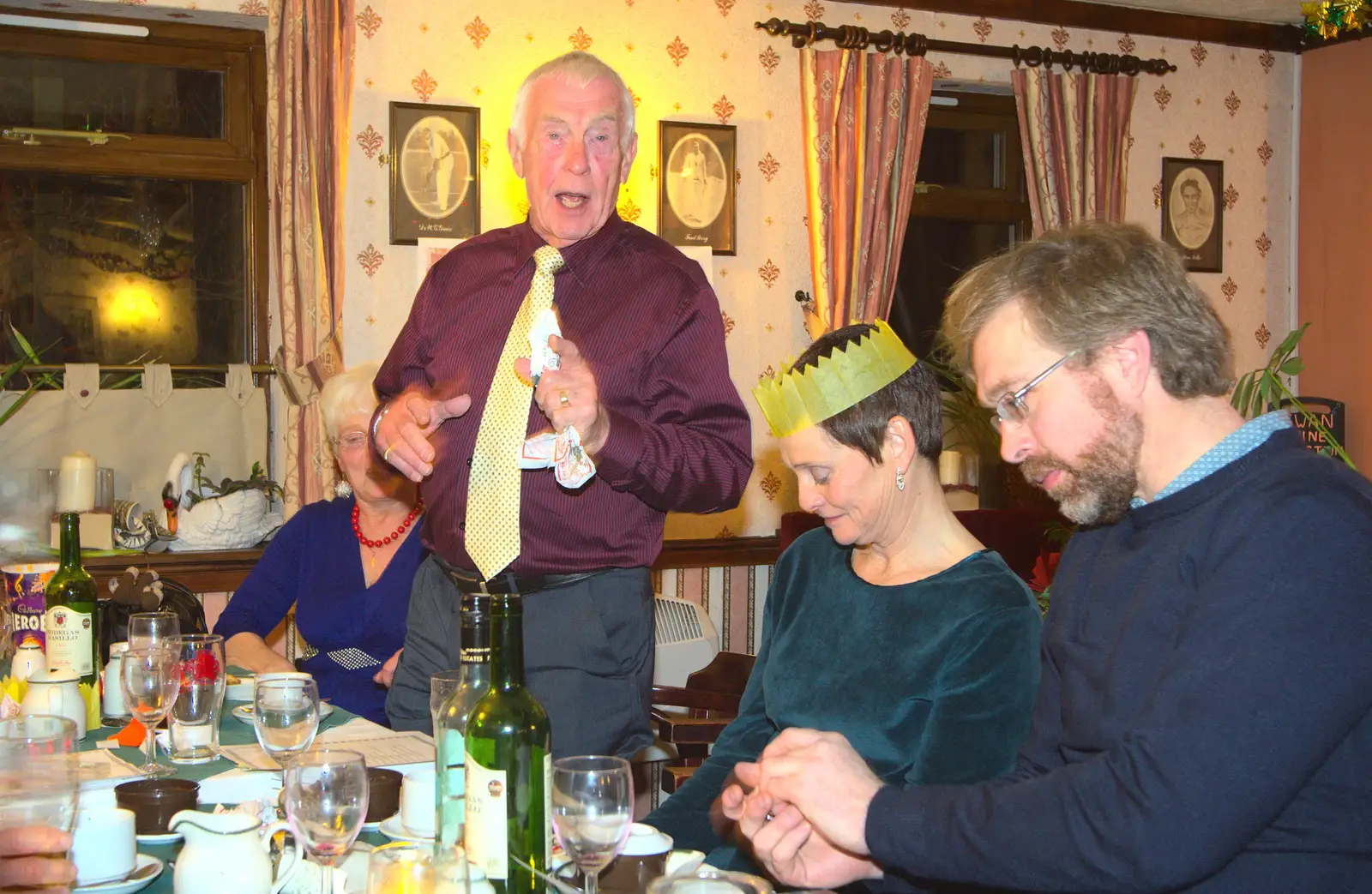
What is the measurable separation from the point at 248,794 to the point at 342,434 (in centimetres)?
151

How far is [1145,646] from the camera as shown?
1.47m

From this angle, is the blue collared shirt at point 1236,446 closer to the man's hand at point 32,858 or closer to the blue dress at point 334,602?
the man's hand at point 32,858

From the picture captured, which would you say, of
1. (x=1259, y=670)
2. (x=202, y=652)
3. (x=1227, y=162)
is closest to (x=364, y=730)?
(x=202, y=652)

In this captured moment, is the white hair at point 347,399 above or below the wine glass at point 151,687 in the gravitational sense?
above

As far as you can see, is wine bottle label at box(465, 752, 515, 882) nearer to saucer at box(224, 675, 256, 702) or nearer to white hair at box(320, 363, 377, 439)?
saucer at box(224, 675, 256, 702)

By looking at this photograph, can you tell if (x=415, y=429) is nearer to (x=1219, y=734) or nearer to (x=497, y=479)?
(x=497, y=479)

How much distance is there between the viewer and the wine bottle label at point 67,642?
7.93ft

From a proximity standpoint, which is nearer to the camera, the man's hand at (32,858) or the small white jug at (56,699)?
the man's hand at (32,858)

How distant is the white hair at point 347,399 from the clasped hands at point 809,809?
1.75m

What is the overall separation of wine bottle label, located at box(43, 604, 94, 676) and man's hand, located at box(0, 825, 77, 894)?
1305 mm

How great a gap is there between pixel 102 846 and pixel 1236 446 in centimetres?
131

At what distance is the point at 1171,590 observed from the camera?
145 cm

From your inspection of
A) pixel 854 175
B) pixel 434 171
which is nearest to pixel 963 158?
pixel 854 175

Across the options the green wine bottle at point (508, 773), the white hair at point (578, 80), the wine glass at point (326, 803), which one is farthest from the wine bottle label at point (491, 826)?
the white hair at point (578, 80)
